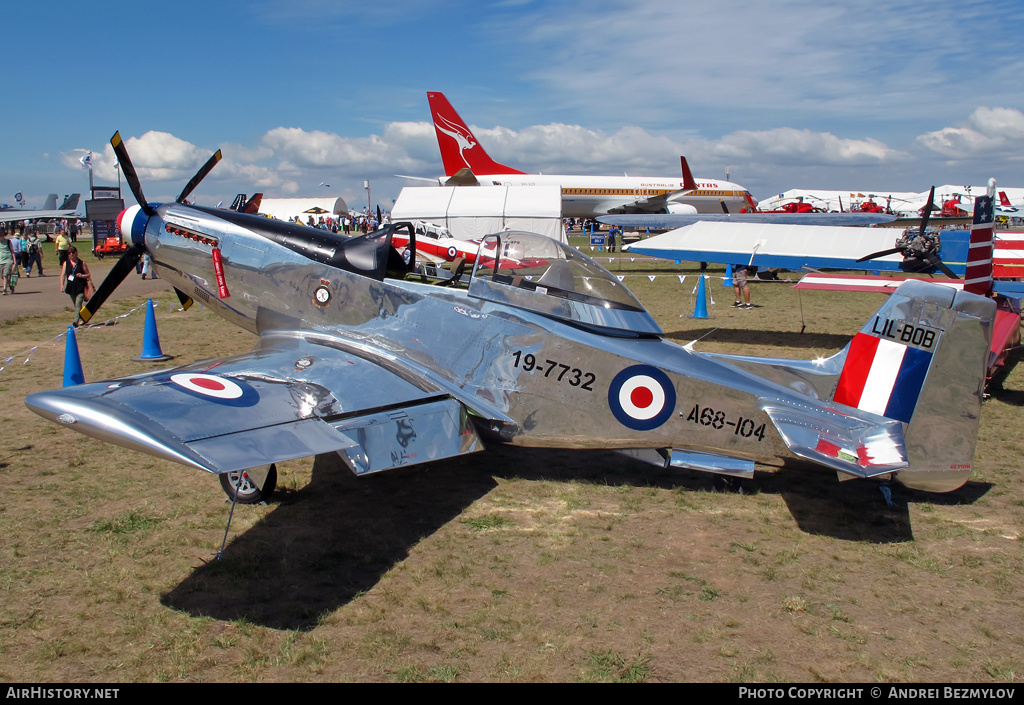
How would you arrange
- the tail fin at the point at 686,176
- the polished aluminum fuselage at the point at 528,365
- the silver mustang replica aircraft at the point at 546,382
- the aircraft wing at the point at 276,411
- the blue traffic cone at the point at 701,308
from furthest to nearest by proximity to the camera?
the tail fin at the point at 686,176, the blue traffic cone at the point at 701,308, the polished aluminum fuselage at the point at 528,365, the silver mustang replica aircraft at the point at 546,382, the aircraft wing at the point at 276,411

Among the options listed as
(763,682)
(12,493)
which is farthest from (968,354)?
(12,493)

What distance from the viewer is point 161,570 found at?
14.3 feet

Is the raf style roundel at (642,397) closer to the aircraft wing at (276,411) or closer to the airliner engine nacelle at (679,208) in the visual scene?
Answer: the aircraft wing at (276,411)

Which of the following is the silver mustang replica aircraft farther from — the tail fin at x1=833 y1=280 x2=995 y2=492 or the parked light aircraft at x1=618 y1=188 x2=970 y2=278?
the parked light aircraft at x1=618 y1=188 x2=970 y2=278

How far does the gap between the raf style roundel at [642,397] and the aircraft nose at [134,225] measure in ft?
18.2

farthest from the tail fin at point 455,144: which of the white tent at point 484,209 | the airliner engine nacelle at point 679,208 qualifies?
the white tent at point 484,209

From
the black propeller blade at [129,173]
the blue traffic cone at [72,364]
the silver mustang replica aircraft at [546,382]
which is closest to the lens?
the silver mustang replica aircraft at [546,382]

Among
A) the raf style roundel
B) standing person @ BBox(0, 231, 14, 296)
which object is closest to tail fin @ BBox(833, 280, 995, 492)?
the raf style roundel

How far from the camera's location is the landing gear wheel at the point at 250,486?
17.9ft

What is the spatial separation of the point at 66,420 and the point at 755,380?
14.9 ft

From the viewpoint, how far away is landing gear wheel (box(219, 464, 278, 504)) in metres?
5.45

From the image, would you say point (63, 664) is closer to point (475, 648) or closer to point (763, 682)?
point (475, 648)

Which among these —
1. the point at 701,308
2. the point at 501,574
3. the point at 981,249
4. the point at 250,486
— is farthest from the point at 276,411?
the point at 701,308

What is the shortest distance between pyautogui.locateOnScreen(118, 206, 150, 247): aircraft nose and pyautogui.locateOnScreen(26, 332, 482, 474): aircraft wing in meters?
2.49
